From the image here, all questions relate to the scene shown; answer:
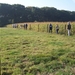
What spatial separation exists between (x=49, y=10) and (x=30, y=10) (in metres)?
9.44

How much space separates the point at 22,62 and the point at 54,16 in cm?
10448

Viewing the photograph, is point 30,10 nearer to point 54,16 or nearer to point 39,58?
point 54,16

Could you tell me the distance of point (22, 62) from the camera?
431 inches

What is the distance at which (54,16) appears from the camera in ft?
375

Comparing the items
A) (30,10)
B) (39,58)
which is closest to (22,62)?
(39,58)

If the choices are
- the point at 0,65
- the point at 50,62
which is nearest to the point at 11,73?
the point at 0,65

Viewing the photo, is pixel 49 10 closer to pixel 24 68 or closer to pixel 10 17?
pixel 10 17

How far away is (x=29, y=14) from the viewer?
11188 centimetres

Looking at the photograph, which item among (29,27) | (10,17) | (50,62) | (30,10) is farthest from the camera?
(30,10)

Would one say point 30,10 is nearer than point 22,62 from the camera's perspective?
No

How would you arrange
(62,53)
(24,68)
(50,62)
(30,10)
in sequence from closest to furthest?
(24,68)
(50,62)
(62,53)
(30,10)

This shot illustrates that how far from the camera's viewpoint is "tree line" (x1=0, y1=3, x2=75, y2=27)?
352ft

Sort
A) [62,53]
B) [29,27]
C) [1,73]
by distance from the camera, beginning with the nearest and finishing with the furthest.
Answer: [1,73]
[62,53]
[29,27]

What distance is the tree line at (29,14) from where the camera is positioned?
107m
